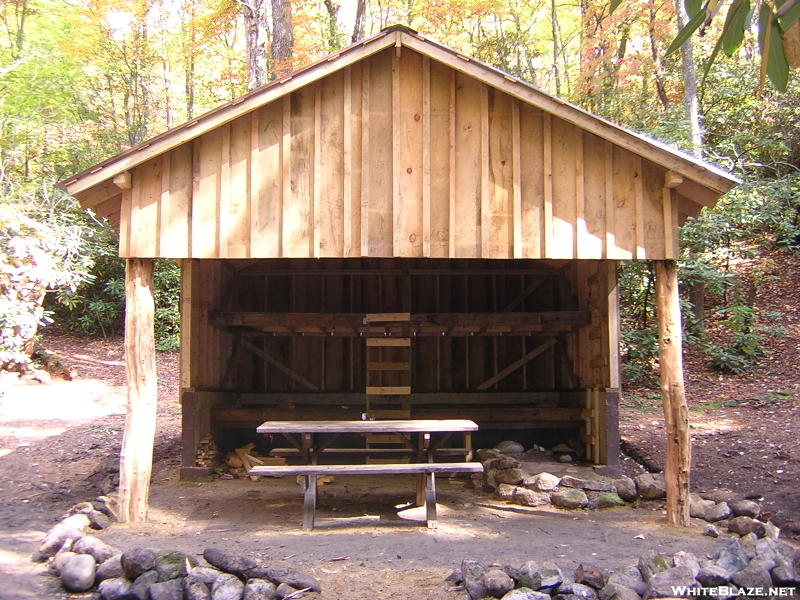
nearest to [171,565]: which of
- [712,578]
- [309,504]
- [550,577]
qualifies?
[309,504]

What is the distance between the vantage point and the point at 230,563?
17.4 feet

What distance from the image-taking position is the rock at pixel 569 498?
8.26 metres

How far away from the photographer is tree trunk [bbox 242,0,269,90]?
1565 centimetres

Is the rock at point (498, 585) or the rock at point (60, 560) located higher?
the rock at point (498, 585)

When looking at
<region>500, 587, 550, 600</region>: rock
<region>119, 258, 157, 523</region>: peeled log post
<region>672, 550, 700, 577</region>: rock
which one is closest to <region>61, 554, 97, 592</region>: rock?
<region>119, 258, 157, 523</region>: peeled log post

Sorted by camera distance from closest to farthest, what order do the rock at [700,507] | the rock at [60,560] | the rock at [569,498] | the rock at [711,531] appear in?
the rock at [60,560] < the rock at [711,531] < the rock at [700,507] < the rock at [569,498]

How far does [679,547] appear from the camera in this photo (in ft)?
20.8

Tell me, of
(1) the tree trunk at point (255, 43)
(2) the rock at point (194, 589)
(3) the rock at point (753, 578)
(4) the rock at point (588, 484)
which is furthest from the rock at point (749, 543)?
(1) the tree trunk at point (255, 43)

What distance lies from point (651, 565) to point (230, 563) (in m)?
3.13

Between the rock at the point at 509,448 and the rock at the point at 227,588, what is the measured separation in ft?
19.5

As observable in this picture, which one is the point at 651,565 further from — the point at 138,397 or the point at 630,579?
the point at 138,397

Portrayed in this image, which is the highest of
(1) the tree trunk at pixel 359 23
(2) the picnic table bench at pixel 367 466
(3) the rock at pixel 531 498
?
(1) the tree trunk at pixel 359 23

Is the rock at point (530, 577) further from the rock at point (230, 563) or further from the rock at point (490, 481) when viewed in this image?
the rock at point (490, 481)

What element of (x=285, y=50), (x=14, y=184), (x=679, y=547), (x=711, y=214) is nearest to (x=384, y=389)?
(x=679, y=547)
